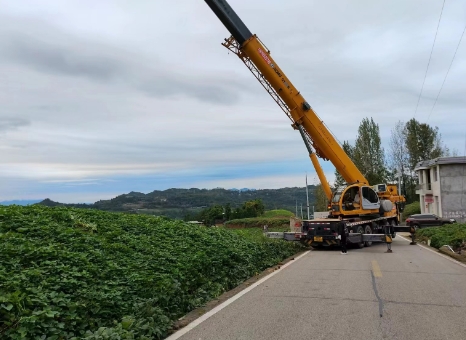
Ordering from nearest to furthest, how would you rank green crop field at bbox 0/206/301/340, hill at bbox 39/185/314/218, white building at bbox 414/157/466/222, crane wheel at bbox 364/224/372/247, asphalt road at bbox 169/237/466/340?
green crop field at bbox 0/206/301/340 < asphalt road at bbox 169/237/466/340 < crane wheel at bbox 364/224/372/247 < hill at bbox 39/185/314/218 < white building at bbox 414/157/466/222

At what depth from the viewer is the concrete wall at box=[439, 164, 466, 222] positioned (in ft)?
137

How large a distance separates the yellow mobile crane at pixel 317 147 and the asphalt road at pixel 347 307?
6.27 m

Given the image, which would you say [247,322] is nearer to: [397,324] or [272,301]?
[272,301]

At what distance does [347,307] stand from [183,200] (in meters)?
34.2

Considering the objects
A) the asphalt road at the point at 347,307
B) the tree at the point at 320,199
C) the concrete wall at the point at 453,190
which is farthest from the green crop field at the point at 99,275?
the tree at the point at 320,199

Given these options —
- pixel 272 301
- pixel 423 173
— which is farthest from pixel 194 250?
pixel 423 173

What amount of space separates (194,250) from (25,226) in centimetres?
391

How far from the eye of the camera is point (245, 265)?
1130cm

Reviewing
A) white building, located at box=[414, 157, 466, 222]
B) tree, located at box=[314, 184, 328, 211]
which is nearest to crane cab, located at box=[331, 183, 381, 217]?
white building, located at box=[414, 157, 466, 222]

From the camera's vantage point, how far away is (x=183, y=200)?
40750 millimetres

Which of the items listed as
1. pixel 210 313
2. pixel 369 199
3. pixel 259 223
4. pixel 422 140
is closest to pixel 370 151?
pixel 422 140

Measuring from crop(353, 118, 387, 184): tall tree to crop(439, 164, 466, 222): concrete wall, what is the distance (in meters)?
12.7

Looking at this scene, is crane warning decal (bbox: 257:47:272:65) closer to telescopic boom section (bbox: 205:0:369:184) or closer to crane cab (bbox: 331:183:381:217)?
telescopic boom section (bbox: 205:0:369:184)

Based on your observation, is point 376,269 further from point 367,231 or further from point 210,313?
point 367,231
